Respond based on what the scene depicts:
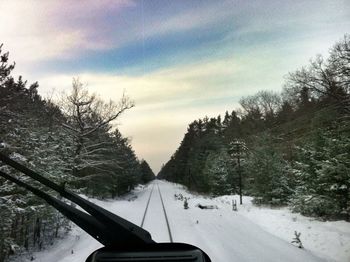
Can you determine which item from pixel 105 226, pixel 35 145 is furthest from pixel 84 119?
pixel 105 226

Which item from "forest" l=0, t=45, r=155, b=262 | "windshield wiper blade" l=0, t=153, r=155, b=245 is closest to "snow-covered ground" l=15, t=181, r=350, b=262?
"forest" l=0, t=45, r=155, b=262

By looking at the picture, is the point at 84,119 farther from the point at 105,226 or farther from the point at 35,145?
the point at 105,226

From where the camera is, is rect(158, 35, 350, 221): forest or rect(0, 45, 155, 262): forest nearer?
rect(0, 45, 155, 262): forest

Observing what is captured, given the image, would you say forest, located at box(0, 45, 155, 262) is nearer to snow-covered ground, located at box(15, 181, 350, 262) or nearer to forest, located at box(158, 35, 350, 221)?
snow-covered ground, located at box(15, 181, 350, 262)

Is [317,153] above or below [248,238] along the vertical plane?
above

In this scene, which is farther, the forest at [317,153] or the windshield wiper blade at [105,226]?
the forest at [317,153]

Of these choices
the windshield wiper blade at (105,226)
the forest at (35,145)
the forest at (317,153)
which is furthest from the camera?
the forest at (317,153)

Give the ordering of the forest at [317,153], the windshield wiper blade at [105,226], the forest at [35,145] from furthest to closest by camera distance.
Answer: the forest at [317,153]
the forest at [35,145]
the windshield wiper blade at [105,226]

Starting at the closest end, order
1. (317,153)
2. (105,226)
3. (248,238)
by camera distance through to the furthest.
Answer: (105,226) < (248,238) < (317,153)

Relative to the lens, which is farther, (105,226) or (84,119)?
(84,119)

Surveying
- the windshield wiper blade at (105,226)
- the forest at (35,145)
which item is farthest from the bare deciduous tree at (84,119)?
the windshield wiper blade at (105,226)

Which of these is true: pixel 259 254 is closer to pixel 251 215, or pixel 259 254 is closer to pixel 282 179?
pixel 251 215

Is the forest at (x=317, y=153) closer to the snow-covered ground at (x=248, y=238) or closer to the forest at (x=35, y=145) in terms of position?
the snow-covered ground at (x=248, y=238)

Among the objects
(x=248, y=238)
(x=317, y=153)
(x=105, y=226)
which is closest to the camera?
(x=105, y=226)
